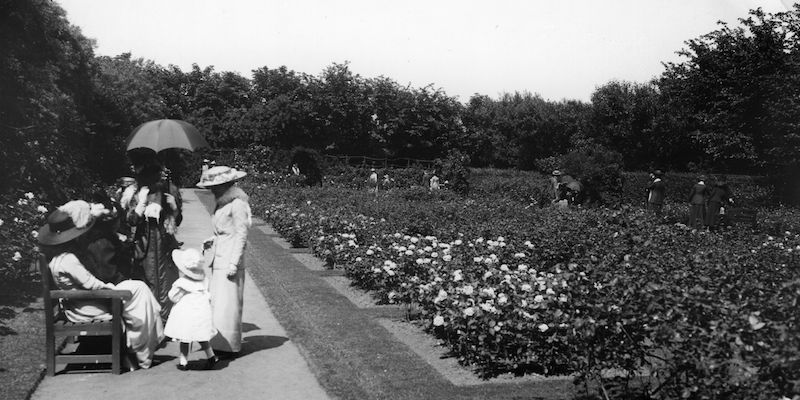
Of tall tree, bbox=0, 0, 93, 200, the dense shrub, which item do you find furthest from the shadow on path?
the dense shrub

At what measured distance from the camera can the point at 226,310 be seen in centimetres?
610

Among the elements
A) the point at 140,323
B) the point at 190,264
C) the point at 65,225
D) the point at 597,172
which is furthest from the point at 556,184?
the point at 65,225

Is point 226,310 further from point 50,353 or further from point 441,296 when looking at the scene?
point 441,296

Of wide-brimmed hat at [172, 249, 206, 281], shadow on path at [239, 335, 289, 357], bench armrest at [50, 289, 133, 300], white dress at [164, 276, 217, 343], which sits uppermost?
wide-brimmed hat at [172, 249, 206, 281]

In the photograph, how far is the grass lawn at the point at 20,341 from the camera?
517 cm

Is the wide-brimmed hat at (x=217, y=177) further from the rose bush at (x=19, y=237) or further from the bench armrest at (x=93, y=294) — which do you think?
the rose bush at (x=19, y=237)

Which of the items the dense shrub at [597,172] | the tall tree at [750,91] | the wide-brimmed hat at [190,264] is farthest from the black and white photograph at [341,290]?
the tall tree at [750,91]

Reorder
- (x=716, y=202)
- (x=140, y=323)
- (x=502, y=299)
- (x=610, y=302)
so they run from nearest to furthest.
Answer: (x=610, y=302) < (x=140, y=323) < (x=502, y=299) < (x=716, y=202)

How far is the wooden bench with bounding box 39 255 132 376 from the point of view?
5.50 meters

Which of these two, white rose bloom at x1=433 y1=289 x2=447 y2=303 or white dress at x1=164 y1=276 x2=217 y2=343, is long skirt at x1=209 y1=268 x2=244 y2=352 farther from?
white rose bloom at x1=433 y1=289 x2=447 y2=303

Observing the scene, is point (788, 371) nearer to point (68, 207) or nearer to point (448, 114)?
point (68, 207)

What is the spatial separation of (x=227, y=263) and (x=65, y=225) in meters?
1.27

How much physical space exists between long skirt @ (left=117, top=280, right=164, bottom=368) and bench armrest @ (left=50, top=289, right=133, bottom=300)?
0.52 feet

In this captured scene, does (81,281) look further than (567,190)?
No
